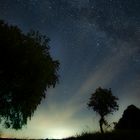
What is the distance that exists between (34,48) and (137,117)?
2119 cm

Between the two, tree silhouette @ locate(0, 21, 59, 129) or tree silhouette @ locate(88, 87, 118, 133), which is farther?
tree silhouette @ locate(88, 87, 118, 133)

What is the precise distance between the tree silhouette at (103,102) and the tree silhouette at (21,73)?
27.2 metres

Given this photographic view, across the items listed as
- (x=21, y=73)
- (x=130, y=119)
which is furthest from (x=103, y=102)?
(x=21, y=73)

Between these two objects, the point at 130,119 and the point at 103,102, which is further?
the point at 103,102

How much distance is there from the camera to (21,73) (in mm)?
34000

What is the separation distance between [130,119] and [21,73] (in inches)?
854

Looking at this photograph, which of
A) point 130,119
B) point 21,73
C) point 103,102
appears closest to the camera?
point 21,73

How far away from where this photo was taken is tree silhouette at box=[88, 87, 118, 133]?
6347 centimetres

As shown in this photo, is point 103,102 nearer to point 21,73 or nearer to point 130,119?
point 130,119

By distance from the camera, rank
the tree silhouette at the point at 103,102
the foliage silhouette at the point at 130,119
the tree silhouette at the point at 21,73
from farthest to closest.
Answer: the tree silhouette at the point at 103,102
the foliage silhouette at the point at 130,119
the tree silhouette at the point at 21,73

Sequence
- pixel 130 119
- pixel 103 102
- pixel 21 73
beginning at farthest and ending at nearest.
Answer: pixel 103 102 → pixel 130 119 → pixel 21 73

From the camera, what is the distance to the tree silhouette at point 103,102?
63.5 metres

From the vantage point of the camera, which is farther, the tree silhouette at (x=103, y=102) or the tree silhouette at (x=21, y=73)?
the tree silhouette at (x=103, y=102)

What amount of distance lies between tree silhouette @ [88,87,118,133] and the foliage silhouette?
43.9 ft
